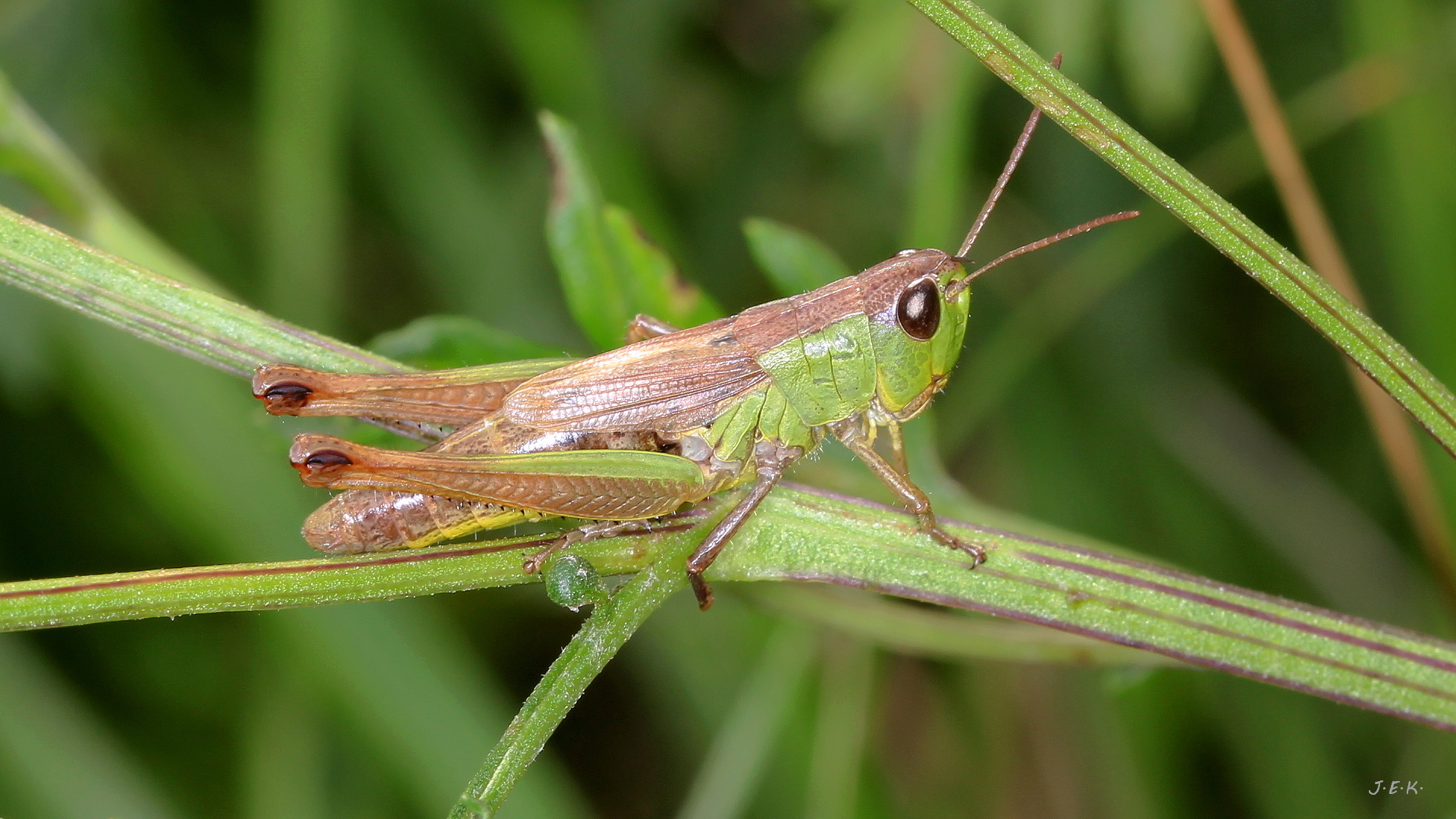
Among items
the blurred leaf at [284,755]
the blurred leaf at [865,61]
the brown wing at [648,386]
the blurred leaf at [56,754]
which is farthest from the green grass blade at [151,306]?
the blurred leaf at [56,754]

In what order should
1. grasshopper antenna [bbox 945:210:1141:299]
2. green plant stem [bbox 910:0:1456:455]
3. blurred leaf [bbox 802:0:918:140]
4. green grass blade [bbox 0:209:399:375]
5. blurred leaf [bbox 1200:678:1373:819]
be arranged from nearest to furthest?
green plant stem [bbox 910:0:1456:455], green grass blade [bbox 0:209:399:375], grasshopper antenna [bbox 945:210:1141:299], blurred leaf [bbox 802:0:918:140], blurred leaf [bbox 1200:678:1373:819]

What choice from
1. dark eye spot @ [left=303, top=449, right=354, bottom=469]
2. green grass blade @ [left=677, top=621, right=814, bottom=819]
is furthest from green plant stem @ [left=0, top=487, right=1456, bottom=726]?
green grass blade @ [left=677, top=621, right=814, bottom=819]

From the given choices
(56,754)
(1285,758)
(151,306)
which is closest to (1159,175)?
(151,306)

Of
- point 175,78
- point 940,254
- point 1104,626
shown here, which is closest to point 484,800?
point 1104,626

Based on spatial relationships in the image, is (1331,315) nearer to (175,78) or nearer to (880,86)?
(880,86)

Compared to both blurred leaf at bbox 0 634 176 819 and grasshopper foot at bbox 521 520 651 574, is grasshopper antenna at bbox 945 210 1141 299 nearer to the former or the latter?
grasshopper foot at bbox 521 520 651 574
